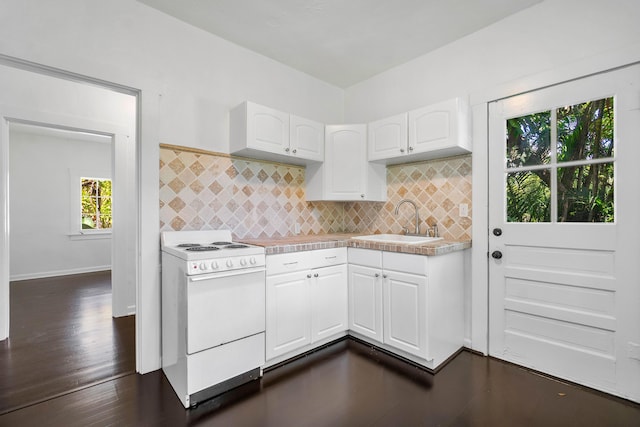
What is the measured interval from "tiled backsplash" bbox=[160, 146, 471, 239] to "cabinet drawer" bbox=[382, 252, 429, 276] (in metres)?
0.68

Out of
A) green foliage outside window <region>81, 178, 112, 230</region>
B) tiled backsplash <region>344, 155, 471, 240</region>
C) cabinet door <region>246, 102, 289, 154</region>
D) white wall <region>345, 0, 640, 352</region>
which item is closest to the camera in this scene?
white wall <region>345, 0, 640, 352</region>

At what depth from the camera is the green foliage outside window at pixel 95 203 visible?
5.89 metres

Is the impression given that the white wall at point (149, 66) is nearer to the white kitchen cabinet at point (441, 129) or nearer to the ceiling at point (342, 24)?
the ceiling at point (342, 24)

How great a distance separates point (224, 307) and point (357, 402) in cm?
99

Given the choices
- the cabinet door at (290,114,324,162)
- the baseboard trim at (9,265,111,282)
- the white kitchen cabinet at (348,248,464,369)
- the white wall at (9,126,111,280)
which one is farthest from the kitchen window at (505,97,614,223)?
the baseboard trim at (9,265,111,282)

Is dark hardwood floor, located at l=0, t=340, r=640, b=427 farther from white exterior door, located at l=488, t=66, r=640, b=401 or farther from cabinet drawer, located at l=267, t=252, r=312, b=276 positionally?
cabinet drawer, located at l=267, t=252, r=312, b=276

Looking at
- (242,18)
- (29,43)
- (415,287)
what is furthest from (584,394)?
(29,43)

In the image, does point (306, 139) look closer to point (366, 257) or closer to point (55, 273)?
point (366, 257)

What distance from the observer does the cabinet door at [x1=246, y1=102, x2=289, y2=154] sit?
96.9 inches

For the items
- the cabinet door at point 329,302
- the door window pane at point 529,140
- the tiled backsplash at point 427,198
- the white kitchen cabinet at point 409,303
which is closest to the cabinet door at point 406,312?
the white kitchen cabinet at point 409,303

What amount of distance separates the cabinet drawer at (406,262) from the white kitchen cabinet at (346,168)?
0.84 metres

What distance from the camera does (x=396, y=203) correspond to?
308 centimetres

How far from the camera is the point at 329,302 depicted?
2506mm

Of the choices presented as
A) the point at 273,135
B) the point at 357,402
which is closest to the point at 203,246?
the point at 273,135
